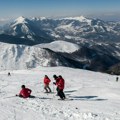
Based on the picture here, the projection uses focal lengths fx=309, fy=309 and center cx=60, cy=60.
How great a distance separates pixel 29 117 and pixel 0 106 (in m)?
3.88

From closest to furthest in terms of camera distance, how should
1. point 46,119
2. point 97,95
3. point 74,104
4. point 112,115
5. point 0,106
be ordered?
point 46,119 → point 112,115 → point 0,106 → point 74,104 → point 97,95

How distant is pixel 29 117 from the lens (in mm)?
18266

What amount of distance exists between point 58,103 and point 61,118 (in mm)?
6175

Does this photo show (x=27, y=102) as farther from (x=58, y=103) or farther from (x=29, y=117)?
(x=29, y=117)

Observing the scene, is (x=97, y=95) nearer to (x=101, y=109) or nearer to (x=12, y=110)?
(x=101, y=109)

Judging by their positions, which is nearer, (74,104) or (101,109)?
(101,109)

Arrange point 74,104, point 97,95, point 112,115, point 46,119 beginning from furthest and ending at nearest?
point 97,95, point 74,104, point 112,115, point 46,119

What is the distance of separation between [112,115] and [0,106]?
7669 mm

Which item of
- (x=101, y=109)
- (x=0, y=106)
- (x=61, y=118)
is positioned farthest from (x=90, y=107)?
(x=0, y=106)

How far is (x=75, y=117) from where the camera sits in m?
18.7

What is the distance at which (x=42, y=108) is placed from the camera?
21.4m

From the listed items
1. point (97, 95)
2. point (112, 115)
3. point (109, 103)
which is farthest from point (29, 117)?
point (97, 95)

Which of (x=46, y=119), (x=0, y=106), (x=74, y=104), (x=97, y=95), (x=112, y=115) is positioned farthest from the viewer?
(x=97, y=95)

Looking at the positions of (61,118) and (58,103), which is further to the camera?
(58,103)
